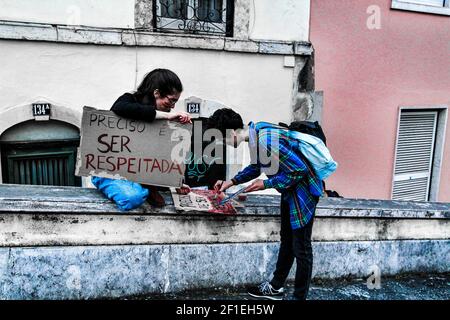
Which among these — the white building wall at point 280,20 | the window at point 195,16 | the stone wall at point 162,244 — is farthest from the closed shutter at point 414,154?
the stone wall at point 162,244

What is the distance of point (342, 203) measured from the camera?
4191mm

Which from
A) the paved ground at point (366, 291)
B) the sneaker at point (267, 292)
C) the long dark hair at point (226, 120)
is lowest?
the paved ground at point (366, 291)

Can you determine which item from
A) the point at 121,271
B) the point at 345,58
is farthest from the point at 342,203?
the point at 345,58

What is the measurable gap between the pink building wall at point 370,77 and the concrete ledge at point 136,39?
76 cm

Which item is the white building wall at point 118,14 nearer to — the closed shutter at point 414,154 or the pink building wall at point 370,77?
the pink building wall at point 370,77

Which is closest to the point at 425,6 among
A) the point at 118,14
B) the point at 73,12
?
the point at 118,14

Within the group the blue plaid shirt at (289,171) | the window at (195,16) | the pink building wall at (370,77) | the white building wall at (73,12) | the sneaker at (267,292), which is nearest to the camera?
the blue plaid shirt at (289,171)

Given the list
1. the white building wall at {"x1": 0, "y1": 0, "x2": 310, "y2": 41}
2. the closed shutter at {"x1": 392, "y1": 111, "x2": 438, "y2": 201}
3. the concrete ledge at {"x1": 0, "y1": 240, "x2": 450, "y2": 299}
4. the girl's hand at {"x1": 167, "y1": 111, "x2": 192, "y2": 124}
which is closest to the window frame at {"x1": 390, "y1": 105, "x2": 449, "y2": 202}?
the closed shutter at {"x1": 392, "y1": 111, "x2": 438, "y2": 201}

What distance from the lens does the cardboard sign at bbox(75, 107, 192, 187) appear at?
3227 mm

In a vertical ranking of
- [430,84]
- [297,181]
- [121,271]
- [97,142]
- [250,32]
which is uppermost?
[250,32]

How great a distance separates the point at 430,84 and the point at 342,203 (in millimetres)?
4809

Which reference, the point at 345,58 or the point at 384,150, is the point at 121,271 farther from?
the point at 384,150

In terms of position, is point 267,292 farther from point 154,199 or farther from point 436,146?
point 436,146

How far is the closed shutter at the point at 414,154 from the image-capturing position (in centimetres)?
795
